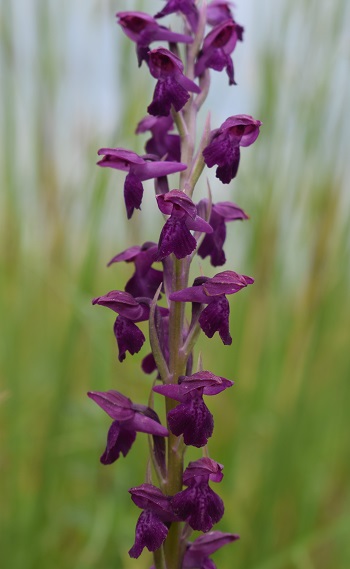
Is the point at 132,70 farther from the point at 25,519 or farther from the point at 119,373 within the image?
the point at 25,519

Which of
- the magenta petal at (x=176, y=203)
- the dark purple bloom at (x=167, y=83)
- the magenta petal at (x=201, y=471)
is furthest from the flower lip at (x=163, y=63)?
the magenta petal at (x=201, y=471)

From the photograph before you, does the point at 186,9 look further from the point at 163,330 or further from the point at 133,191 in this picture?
the point at 163,330

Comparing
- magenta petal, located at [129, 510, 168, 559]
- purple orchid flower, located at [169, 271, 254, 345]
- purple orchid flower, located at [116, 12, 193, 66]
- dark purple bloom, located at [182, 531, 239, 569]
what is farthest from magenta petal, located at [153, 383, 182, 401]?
purple orchid flower, located at [116, 12, 193, 66]

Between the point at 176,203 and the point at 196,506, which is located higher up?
the point at 176,203

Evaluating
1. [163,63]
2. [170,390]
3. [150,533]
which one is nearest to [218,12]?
[163,63]

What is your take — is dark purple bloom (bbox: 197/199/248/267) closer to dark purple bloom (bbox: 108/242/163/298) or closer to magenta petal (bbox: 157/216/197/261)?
dark purple bloom (bbox: 108/242/163/298)

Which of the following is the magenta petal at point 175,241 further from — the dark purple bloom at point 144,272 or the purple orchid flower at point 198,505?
the purple orchid flower at point 198,505
